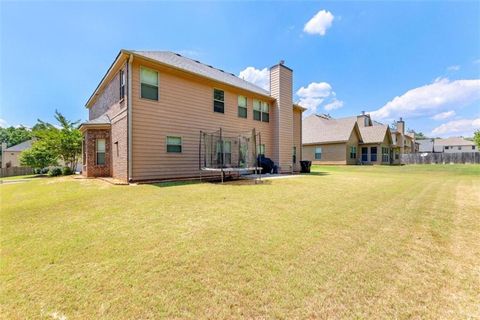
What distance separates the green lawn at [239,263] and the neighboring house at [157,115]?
5.11 meters

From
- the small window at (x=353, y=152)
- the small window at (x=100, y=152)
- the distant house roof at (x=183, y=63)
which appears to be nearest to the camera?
the distant house roof at (x=183, y=63)

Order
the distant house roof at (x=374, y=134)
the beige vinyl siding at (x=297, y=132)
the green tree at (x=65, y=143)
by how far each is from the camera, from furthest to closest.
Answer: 1. the distant house roof at (x=374, y=134)
2. the beige vinyl siding at (x=297, y=132)
3. the green tree at (x=65, y=143)

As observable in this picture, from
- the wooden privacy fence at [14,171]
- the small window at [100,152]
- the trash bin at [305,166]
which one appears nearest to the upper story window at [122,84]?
the small window at [100,152]

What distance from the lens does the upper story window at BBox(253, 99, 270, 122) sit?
14898 mm

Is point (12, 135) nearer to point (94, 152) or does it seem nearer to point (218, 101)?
point (94, 152)

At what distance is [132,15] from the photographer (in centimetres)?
1038

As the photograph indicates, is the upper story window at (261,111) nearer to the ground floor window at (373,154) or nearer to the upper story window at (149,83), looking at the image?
the upper story window at (149,83)

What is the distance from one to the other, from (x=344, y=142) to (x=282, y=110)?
14085 mm

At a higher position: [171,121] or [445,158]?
[171,121]

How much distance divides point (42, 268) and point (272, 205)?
4388 mm

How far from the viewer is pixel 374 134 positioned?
94.3 ft

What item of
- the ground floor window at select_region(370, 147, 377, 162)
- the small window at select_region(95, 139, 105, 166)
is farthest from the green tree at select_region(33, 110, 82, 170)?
the ground floor window at select_region(370, 147, 377, 162)

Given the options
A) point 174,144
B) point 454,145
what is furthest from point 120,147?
point 454,145

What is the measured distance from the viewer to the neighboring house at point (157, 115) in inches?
376
